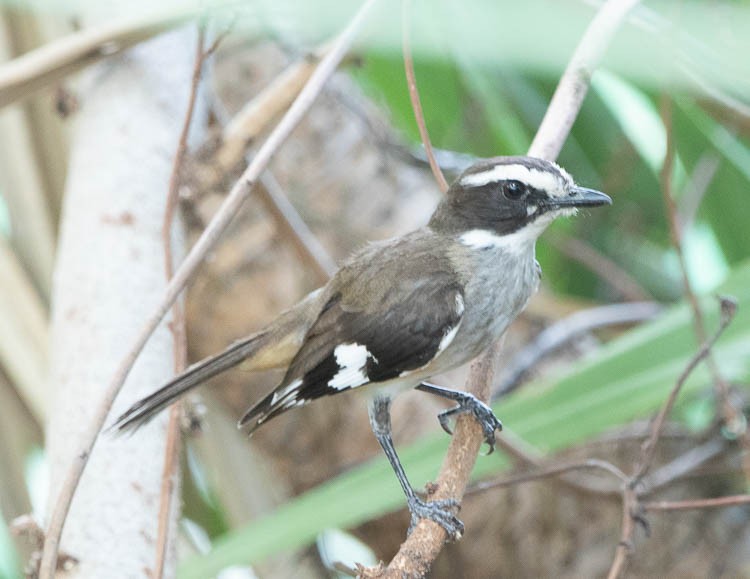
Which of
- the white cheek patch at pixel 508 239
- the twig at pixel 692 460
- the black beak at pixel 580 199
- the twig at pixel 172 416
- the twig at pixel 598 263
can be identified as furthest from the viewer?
the twig at pixel 598 263

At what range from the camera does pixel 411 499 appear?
4.90 ft

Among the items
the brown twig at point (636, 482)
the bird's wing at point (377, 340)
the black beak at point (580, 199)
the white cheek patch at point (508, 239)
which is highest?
the black beak at point (580, 199)

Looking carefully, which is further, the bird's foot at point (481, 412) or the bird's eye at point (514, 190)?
the bird's eye at point (514, 190)

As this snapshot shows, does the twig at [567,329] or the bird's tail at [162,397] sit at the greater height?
the bird's tail at [162,397]

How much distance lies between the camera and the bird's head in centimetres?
146

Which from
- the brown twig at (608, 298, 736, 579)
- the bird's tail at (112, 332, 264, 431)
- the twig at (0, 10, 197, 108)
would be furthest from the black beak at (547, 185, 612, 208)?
the twig at (0, 10, 197, 108)

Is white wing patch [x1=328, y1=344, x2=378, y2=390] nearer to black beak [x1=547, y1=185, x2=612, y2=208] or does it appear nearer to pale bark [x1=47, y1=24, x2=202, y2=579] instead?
pale bark [x1=47, y1=24, x2=202, y2=579]

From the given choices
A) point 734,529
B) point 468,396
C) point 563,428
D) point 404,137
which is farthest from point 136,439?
point 404,137

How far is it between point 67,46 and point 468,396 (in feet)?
3.17

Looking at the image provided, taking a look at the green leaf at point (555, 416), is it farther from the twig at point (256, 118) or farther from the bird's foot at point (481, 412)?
the twig at point (256, 118)

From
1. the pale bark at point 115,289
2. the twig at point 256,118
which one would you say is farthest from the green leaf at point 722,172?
the pale bark at point 115,289

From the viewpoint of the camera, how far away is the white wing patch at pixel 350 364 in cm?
149

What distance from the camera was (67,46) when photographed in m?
1.72

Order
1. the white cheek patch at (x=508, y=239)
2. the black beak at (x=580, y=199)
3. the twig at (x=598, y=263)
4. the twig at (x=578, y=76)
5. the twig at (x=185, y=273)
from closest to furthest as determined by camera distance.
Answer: the twig at (x=185, y=273), the twig at (x=578, y=76), the black beak at (x=580, y=199), the white cheek patch at (x=508, y=239), the twig at (x=598, y=263)
